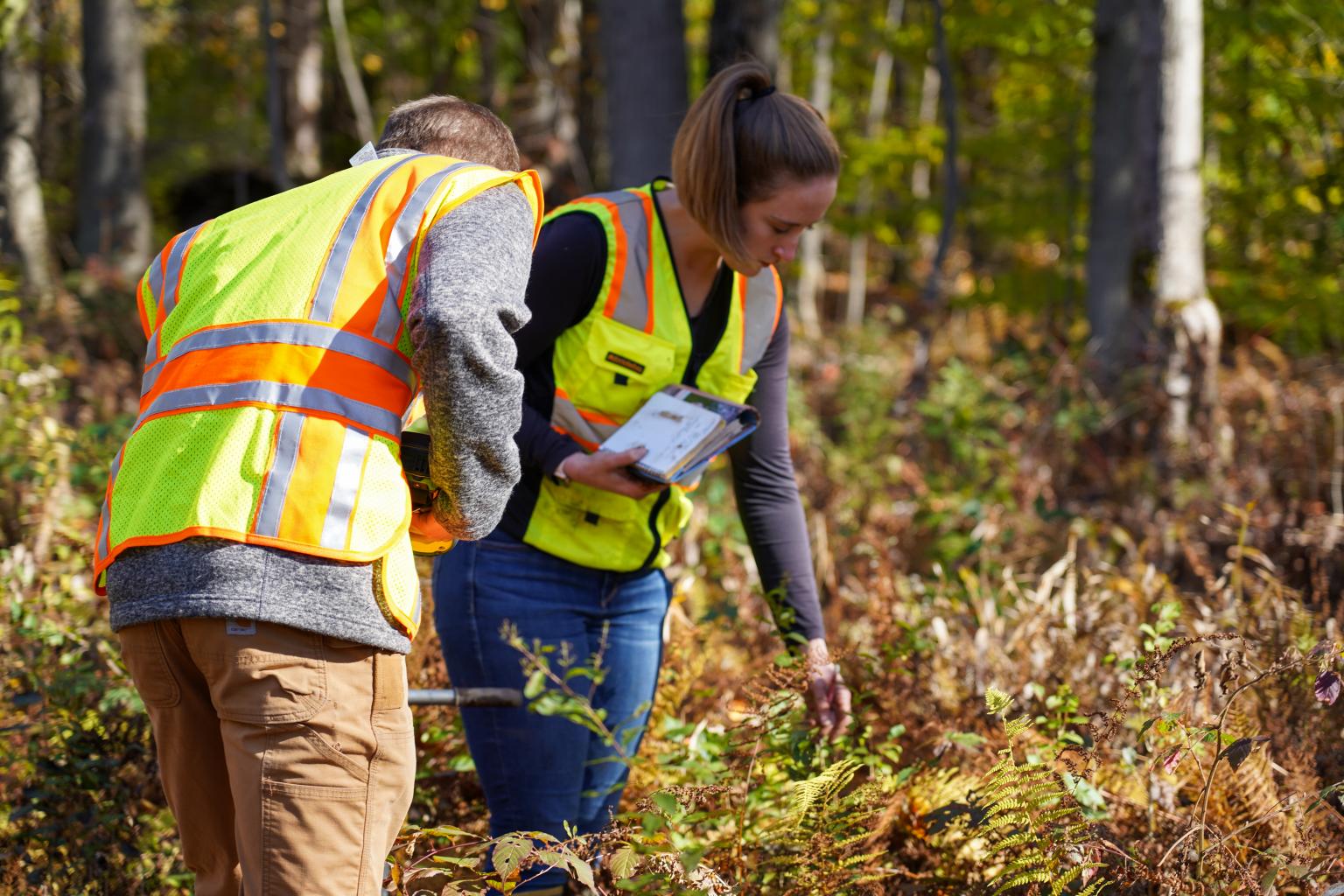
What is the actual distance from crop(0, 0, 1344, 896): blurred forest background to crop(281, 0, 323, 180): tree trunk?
2.68m

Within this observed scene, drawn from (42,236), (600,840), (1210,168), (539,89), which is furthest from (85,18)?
(600,840)

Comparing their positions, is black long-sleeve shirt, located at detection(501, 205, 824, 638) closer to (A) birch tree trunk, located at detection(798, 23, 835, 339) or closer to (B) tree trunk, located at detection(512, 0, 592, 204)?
(B) tree trunk, located at detection(512, 0, 592, 204)

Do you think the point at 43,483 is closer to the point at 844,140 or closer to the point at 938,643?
the point at 938,643

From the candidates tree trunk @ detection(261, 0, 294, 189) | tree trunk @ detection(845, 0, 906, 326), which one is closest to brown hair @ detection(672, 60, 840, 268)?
tree trunk @ detection(261, 0, 294, 189)

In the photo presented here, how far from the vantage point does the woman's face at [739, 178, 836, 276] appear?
8.38 feet

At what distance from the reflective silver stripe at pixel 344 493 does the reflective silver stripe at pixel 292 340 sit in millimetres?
114

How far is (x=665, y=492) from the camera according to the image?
270 centimetres

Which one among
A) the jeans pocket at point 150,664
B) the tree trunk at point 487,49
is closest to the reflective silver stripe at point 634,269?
the jeans pocket at point 150,664

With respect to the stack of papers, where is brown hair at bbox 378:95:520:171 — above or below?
above

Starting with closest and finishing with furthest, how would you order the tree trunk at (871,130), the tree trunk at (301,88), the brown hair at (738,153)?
the brown hair at (738,153) → the tree trunk at (301,88) → the tree trunk at (871,130)

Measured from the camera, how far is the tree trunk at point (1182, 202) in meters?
6.45

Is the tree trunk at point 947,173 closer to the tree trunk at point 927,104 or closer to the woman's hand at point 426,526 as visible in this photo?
the woman's hand at point 426,526

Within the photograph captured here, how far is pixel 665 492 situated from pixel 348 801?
1119 mm

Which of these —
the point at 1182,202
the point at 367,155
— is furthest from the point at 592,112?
the point at 367,155
